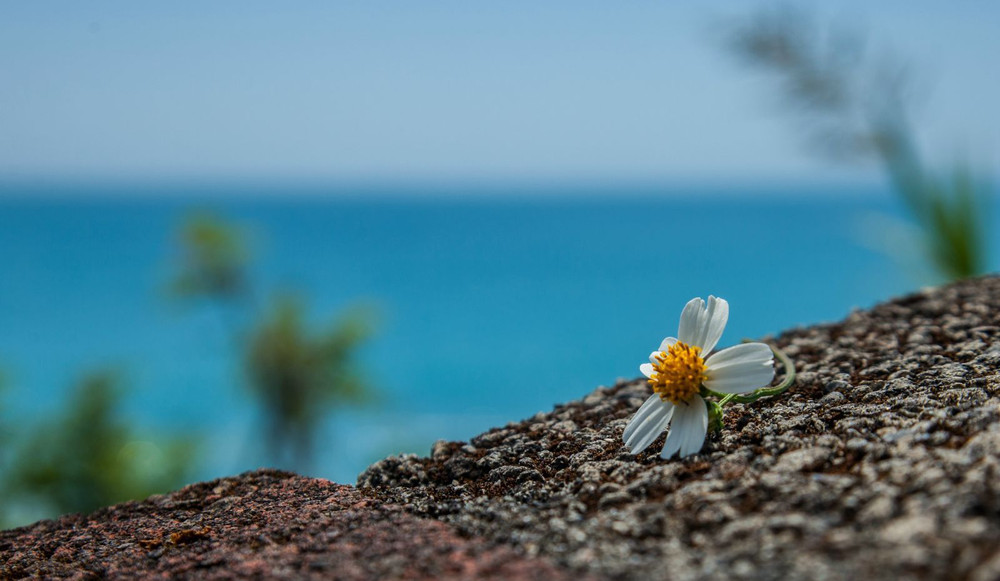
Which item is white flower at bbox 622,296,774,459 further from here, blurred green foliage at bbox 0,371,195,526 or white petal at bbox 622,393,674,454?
blurred green foliage at bbox 0,371,195,526

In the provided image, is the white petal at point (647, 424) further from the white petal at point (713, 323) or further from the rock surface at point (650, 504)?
the white petal at point (713, 323)

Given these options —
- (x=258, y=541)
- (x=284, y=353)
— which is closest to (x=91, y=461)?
(x=284, y=353)

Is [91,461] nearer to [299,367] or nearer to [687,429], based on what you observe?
[299,367]

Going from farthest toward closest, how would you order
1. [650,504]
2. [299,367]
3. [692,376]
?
[299,367] → [692,376] → [650,504]

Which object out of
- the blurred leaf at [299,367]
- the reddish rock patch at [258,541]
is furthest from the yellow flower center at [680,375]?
the blurred leaf at [299,367]

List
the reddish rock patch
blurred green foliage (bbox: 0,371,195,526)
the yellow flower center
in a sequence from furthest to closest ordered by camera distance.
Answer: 1. blurred green foliage (bbox: 0,371,195,526)
2. the yellow flower center
3. the reddish rock patch

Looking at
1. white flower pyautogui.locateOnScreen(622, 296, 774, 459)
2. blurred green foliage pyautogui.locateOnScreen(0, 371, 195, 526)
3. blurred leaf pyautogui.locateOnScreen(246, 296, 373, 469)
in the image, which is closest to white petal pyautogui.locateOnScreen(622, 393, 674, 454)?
white flower pyautogui.locateOnScreen(622, 296, 774, 459)
